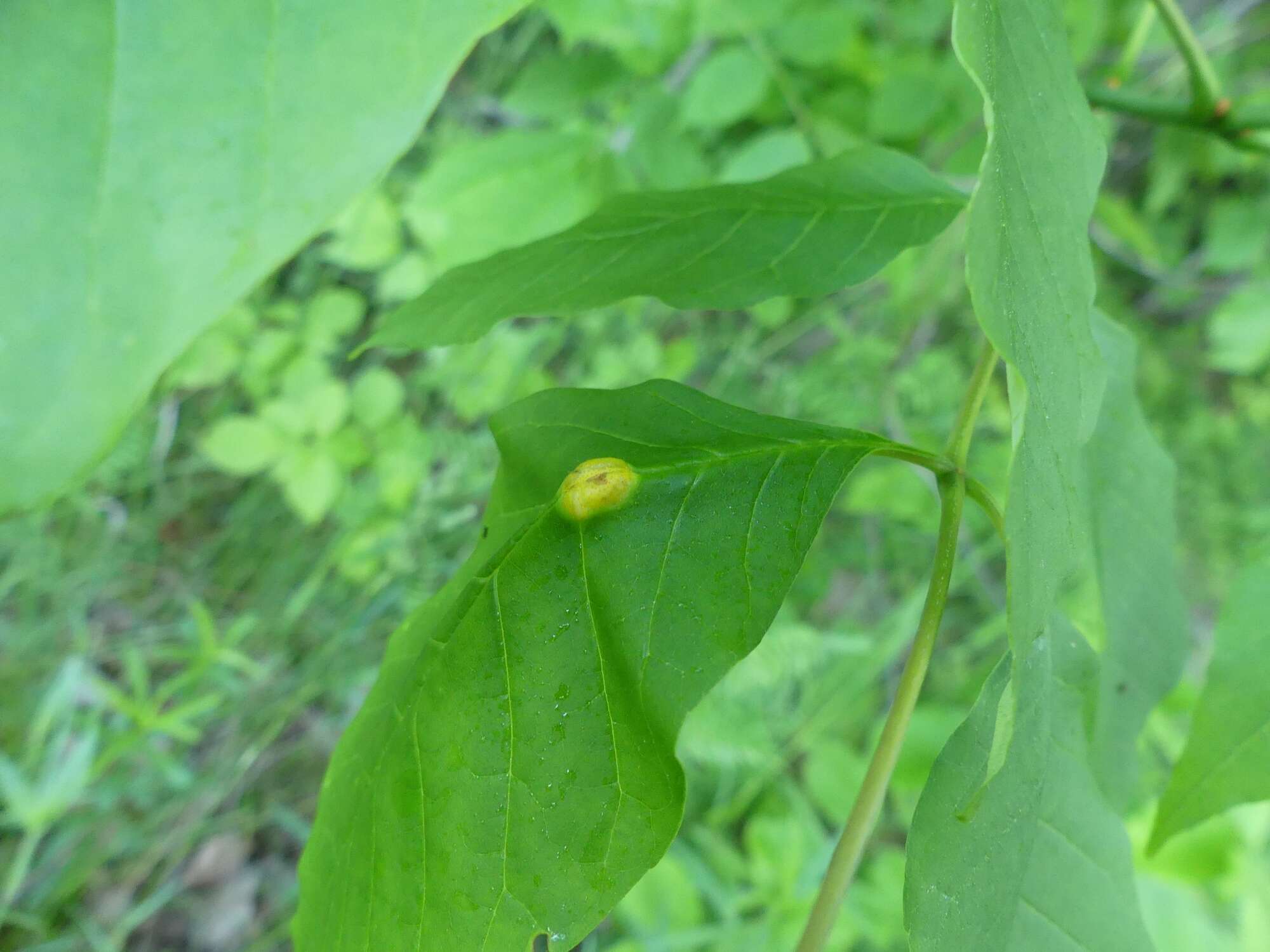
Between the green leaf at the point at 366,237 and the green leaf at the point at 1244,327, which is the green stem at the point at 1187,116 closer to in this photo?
the green leaf at the point at 366,237

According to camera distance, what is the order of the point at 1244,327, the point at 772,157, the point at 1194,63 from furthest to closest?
1. the point at 1244,327
2. the point at 772,157
3. the point at 1194,63

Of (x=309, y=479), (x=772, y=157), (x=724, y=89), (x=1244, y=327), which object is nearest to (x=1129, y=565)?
(x=772, y=157)

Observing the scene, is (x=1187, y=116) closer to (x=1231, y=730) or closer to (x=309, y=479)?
(x=1231, y=730)

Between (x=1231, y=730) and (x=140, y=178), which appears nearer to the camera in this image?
(x=140, y=178)

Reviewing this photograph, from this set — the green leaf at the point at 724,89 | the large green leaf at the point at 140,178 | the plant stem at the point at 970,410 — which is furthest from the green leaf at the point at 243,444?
the large green leaf at the point at 140,178

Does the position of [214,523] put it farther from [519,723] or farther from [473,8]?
[473,8]

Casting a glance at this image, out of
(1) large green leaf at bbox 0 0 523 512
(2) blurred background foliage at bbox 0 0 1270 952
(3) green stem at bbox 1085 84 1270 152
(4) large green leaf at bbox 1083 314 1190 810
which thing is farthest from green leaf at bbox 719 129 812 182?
(1) large green leaf at bbox 0 0 523 512
